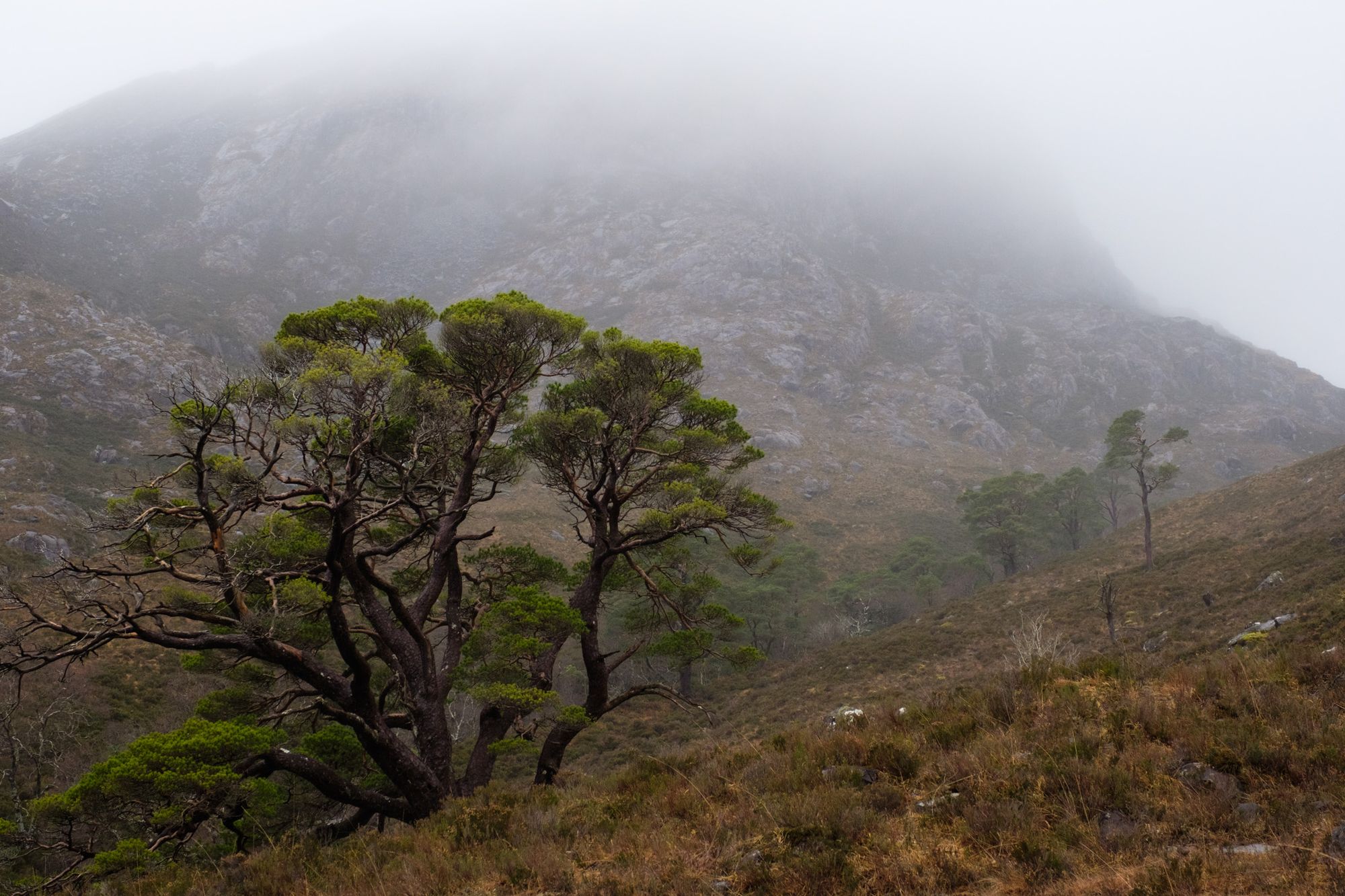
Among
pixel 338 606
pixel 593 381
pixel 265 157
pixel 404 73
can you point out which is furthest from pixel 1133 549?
pixel 404 73

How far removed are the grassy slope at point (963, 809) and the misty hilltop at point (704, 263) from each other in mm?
58919

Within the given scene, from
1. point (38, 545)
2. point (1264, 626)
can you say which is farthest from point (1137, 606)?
point (38, 545)

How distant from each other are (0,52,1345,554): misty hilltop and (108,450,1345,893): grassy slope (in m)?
58.9

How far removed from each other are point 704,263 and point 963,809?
126 m

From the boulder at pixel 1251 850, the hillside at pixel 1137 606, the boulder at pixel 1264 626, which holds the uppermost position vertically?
the boulder at pixel 1251 850

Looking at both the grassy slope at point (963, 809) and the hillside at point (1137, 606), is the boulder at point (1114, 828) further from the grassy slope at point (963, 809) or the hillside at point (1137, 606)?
the hillside at point (1137, 606)

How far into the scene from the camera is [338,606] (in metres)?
10.2

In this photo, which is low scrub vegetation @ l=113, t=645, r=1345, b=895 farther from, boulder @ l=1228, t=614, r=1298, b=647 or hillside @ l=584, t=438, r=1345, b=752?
hillside @ l=584, t=438, r=1345, b=752

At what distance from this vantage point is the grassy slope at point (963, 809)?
15.0 feet

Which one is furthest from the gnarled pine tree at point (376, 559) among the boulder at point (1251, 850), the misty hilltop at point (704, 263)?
the misty hilltop at point (704, 263)

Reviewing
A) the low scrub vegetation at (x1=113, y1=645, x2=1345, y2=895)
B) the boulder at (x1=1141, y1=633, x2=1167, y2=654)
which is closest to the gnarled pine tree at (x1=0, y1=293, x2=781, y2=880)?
the low scrub vegetation at (x1=113, y1=645, x2=1345, y2=895)

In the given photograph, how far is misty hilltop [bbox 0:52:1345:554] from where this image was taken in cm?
8738

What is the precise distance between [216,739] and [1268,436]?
13475cm

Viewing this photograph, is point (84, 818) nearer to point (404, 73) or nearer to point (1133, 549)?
point (1133, 549)
